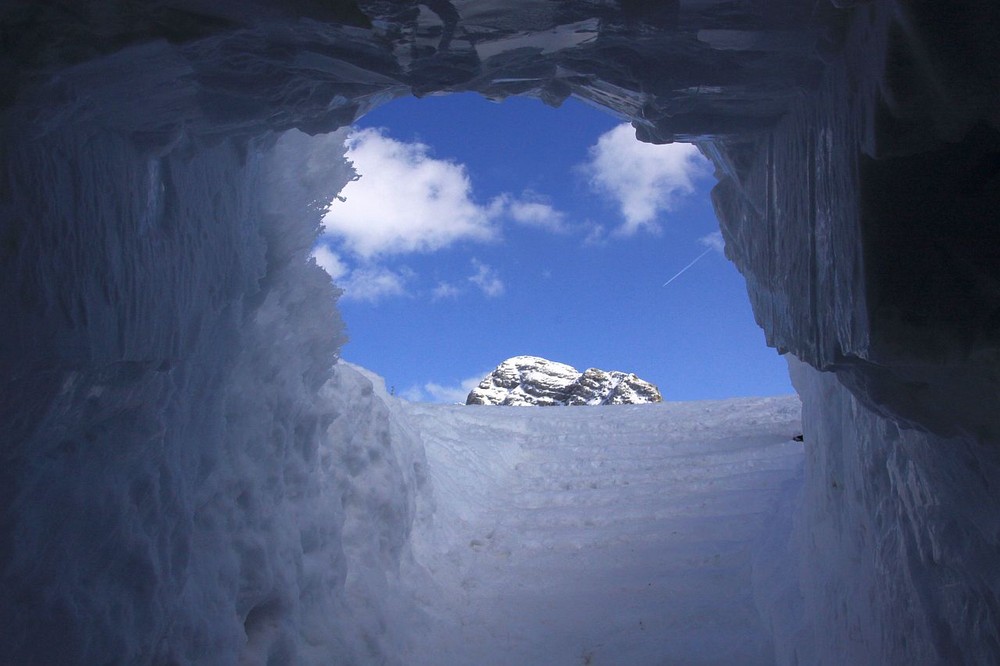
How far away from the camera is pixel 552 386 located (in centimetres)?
2370

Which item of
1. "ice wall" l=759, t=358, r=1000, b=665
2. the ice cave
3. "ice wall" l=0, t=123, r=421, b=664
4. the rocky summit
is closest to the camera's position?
the ice cave

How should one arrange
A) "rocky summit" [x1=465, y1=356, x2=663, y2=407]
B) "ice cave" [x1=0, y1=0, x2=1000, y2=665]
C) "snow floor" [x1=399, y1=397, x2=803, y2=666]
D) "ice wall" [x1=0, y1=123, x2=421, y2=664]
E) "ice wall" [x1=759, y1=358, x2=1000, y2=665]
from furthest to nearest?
"rocky summit" [x1=465, y1=356, x2=663, y2=407], "snow floor" [x1=399, y1=397, x2=803, y2=666], "ice wall" [x1=759, y1=358, x2=1000, y2=665], "ice wall" [x1=0, y1=123, x2=421, y2=664], "ice cave" [x1=0, y1=0, x2=1000, y2=665]

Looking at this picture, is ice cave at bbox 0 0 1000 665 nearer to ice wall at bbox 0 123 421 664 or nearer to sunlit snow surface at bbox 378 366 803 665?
ice wall at bbox 0 123 421 664

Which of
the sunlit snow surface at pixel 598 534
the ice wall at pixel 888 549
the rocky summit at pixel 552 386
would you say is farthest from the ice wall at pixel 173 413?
the rocky summit at pixel 552 386

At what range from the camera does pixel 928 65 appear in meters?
1.78

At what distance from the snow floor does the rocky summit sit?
1018 centimetres

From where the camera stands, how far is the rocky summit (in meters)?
21.0

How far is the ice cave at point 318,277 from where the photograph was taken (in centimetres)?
196

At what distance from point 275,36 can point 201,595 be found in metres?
2.22

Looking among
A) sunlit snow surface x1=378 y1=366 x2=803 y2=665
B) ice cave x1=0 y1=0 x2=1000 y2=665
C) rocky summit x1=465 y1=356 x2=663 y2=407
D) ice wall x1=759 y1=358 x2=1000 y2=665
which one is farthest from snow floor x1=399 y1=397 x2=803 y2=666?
rocky summit x1=465 y1=356 x2=663 y2=407

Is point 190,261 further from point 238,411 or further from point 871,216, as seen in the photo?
point 871,216

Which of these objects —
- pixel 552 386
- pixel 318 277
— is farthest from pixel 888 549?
pixel 552 386

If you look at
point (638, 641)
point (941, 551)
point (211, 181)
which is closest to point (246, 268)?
point (211, 181)

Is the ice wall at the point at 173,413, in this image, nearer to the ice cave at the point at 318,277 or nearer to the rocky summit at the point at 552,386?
the ice cave at the point at 318,277
